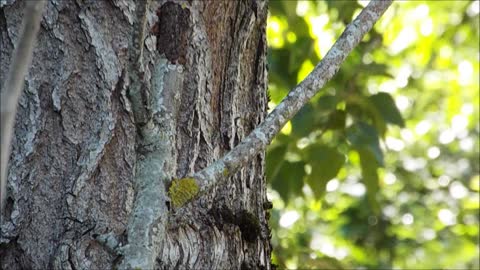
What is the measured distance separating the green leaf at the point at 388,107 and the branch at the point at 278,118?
1.17 meters

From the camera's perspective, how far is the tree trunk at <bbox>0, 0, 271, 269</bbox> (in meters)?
1.12

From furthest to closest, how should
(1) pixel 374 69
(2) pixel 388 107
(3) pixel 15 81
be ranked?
(1) pixel 374 69, (2) pixel 388 107, (3) pixel 15 81

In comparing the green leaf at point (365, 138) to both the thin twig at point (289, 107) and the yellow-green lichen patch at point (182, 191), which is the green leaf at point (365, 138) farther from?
the yellow-green lichen patch at point (182, 191)

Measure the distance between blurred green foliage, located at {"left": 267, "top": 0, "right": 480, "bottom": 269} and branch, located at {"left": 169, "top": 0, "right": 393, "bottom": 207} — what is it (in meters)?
1.03

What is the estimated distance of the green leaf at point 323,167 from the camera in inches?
91.8

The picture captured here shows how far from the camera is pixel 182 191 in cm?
104

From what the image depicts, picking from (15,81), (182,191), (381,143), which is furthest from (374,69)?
(15,81)

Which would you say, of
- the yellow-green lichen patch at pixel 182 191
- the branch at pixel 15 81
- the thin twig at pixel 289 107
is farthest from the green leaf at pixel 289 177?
the branch at pixel 15 81

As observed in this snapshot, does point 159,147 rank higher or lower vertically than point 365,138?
lower

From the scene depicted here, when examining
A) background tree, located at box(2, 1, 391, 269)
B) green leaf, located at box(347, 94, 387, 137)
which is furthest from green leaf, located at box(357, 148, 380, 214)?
background tree, located at box(2, 1, 391, 269)

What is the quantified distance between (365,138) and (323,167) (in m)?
0.17

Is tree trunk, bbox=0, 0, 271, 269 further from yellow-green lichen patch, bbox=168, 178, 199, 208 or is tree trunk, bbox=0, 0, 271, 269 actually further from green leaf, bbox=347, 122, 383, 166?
green leaf, bbox=347, 122, 383, 166

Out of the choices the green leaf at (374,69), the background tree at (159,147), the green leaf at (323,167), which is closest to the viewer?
the background tree at (159,147)

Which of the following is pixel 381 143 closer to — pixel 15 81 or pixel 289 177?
pixel 289 177
